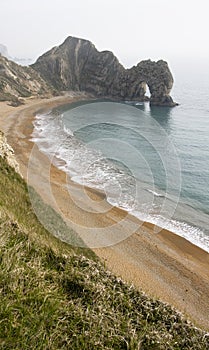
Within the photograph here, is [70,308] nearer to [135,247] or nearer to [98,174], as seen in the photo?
[135,247]

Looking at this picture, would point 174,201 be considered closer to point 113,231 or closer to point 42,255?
point 113,231

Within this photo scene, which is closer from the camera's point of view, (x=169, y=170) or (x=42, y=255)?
(x=42, y=255)

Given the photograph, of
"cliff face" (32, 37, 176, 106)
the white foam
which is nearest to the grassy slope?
the white foam

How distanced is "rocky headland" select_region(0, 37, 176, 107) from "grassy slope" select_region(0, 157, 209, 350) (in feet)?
240

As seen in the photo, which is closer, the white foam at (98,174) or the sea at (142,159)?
the white foam at (98,174)

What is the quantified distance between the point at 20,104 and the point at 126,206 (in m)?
55.1

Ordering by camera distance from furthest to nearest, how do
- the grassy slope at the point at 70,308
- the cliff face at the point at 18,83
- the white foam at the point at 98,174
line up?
1. the cliff face at the point at 18,83
2. the white foam at the point at 98,174
3. the grassy slope at the point at 70,308

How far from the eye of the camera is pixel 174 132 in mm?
53281

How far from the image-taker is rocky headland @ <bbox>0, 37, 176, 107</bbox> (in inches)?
3310

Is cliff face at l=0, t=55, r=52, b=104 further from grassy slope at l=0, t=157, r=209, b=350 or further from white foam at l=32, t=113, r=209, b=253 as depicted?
grassy slope at l=0, t=157, r=209, b=350

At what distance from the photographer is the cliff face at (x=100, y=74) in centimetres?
8812

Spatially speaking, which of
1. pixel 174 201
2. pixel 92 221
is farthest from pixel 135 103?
pixel 92 221

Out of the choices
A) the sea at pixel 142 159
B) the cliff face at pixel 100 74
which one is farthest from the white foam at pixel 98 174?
the cliff face at pixel 100 74

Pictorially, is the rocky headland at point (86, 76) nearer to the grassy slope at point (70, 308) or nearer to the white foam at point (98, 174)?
the white foam at point (98, 174)
